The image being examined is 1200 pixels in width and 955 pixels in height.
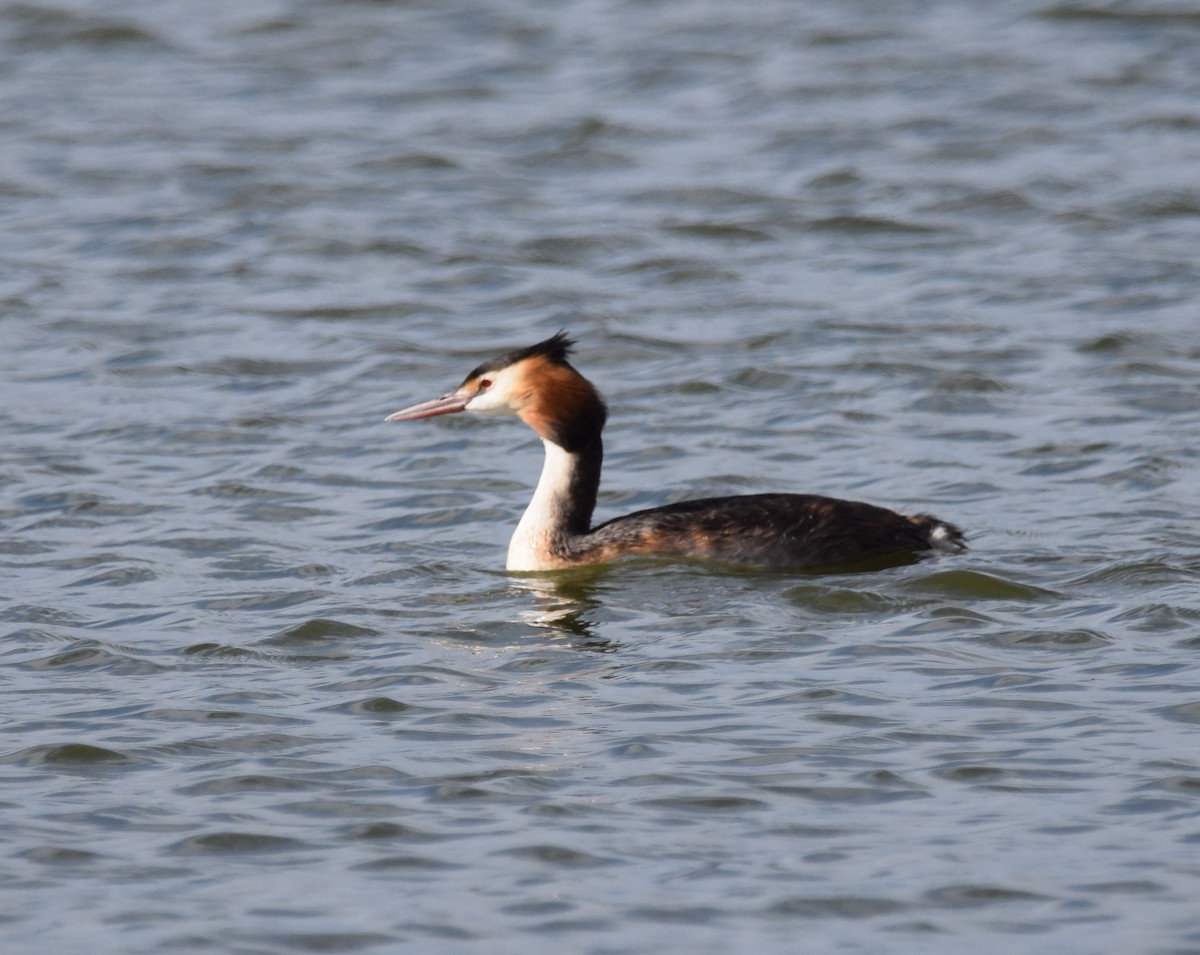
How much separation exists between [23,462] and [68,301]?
3238 mm

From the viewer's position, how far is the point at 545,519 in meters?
9.83

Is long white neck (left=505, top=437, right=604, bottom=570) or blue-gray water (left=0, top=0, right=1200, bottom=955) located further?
long white neck (left=505, top=437, right=604, bottom=570)

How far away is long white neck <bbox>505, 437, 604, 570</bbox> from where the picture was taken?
9742 millimetres

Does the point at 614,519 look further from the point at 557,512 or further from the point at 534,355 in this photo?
the point at 534,355

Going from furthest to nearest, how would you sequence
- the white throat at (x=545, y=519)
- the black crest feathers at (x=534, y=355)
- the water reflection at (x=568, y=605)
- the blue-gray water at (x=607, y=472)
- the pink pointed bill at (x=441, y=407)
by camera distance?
the pink pointed bill at (x=441, y=407) < the black crest feathers at (x=534, y=355) < the white throat at (x=545, y=519) < the water reflection at (x=568, y=605) < the blue-gray water at (x=607, y=472)

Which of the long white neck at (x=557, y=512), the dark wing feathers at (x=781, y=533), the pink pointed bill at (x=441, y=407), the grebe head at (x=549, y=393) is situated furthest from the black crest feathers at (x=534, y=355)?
the dark wing feathers at (x=781, y=533)

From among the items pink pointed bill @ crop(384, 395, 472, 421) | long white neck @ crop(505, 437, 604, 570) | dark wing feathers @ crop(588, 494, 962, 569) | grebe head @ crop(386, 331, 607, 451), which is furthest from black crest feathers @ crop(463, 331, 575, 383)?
dark wing feathers @ crop(588, 494, 962, 569)

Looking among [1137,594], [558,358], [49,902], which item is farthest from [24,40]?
[49,902]

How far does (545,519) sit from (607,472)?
72.0 inches

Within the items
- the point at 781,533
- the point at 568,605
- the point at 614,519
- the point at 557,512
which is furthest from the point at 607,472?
the point at 568,605

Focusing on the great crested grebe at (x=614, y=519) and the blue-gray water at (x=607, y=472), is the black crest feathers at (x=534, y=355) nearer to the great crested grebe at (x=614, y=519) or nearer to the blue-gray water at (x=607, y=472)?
the great crested grebe at (x=614, y=519)

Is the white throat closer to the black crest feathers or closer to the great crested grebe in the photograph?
the great crested grebe

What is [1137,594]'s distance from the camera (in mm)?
8977

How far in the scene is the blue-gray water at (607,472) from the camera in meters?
6.38
